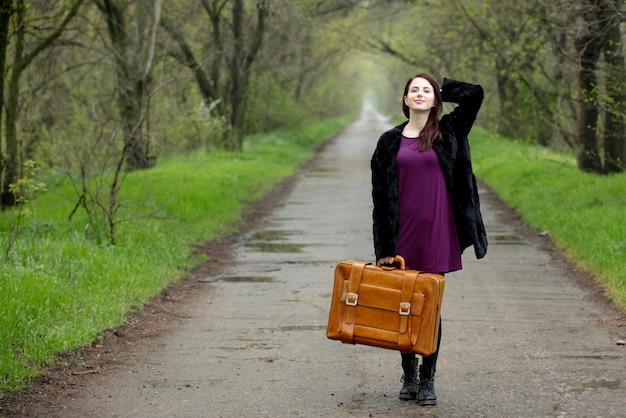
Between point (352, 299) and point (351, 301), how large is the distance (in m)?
0.01

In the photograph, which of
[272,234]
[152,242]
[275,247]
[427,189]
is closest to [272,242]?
[275,247]

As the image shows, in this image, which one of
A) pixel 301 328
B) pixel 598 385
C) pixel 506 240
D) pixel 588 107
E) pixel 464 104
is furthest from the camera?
pixel 588 107

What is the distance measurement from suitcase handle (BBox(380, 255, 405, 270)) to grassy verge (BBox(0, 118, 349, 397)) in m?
2.37

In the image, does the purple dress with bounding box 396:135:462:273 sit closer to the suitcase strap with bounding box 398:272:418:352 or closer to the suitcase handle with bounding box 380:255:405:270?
the suitcase handle with bounding box 380:255:405:270

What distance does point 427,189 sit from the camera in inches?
215

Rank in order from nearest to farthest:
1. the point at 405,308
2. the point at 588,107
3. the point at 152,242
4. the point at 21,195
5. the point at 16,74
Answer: the point at 405,308
the point at 21,195
the point at 152,242
the point at 16,74
the point at 588,107

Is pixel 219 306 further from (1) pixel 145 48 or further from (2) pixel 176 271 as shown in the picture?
(1) pixel 145 48

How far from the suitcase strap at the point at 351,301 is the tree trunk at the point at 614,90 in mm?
9404

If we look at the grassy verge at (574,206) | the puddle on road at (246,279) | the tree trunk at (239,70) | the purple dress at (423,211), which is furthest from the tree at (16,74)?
the tree trunk at (239,70)

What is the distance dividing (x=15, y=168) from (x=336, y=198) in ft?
20.9

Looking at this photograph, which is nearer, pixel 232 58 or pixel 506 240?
pixel 506 240

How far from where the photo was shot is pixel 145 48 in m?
22.2

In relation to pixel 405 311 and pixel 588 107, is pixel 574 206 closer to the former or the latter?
pixel 588 107

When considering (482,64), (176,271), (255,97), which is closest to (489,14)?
(482,64)
